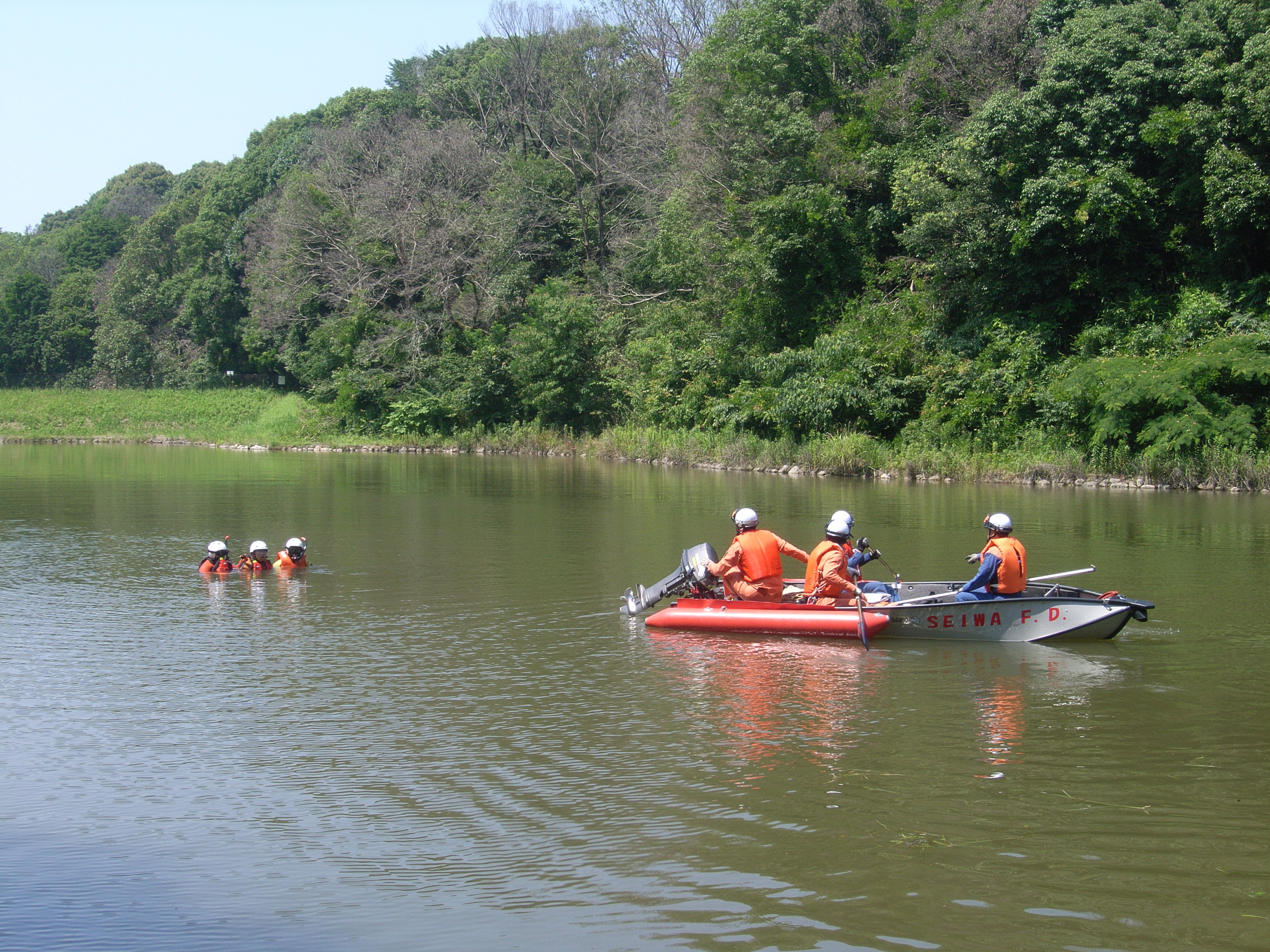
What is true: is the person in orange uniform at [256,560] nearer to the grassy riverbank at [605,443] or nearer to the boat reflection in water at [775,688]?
the boat reflection in water at [775,688]

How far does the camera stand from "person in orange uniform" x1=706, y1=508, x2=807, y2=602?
12.3m

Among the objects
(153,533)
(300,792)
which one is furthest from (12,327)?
(300,792)

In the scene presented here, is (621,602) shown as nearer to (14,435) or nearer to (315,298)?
(315,298)

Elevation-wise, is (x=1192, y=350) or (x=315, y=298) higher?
(x=315, y=298)

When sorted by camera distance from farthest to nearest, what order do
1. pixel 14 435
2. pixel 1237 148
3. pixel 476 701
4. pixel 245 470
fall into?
pixel 14 435 → pixel 245 470 → pixel 1237 148 → pixel 476 701

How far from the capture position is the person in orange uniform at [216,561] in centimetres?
1548

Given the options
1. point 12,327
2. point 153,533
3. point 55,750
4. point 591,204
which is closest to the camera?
point 55,750

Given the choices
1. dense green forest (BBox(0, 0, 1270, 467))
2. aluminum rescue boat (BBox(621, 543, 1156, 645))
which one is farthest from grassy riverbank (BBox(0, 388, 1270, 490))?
aluminum rescue boat (BBox(621, 543, 1156, 645))

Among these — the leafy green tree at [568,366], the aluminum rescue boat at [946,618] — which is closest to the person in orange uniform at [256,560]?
the aluminum rescue boat at [946,618]

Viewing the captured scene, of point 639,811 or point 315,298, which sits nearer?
point 639,811

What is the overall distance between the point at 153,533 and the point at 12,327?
6420 cm

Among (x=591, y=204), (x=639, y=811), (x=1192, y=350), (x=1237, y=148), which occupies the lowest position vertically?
(x=639, y=811)

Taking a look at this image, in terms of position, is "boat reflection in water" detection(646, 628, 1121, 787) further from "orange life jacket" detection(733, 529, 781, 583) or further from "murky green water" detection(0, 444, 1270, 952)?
"orange life jacket" detection(733, 529, 781, 583)

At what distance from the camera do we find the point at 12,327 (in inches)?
2911
